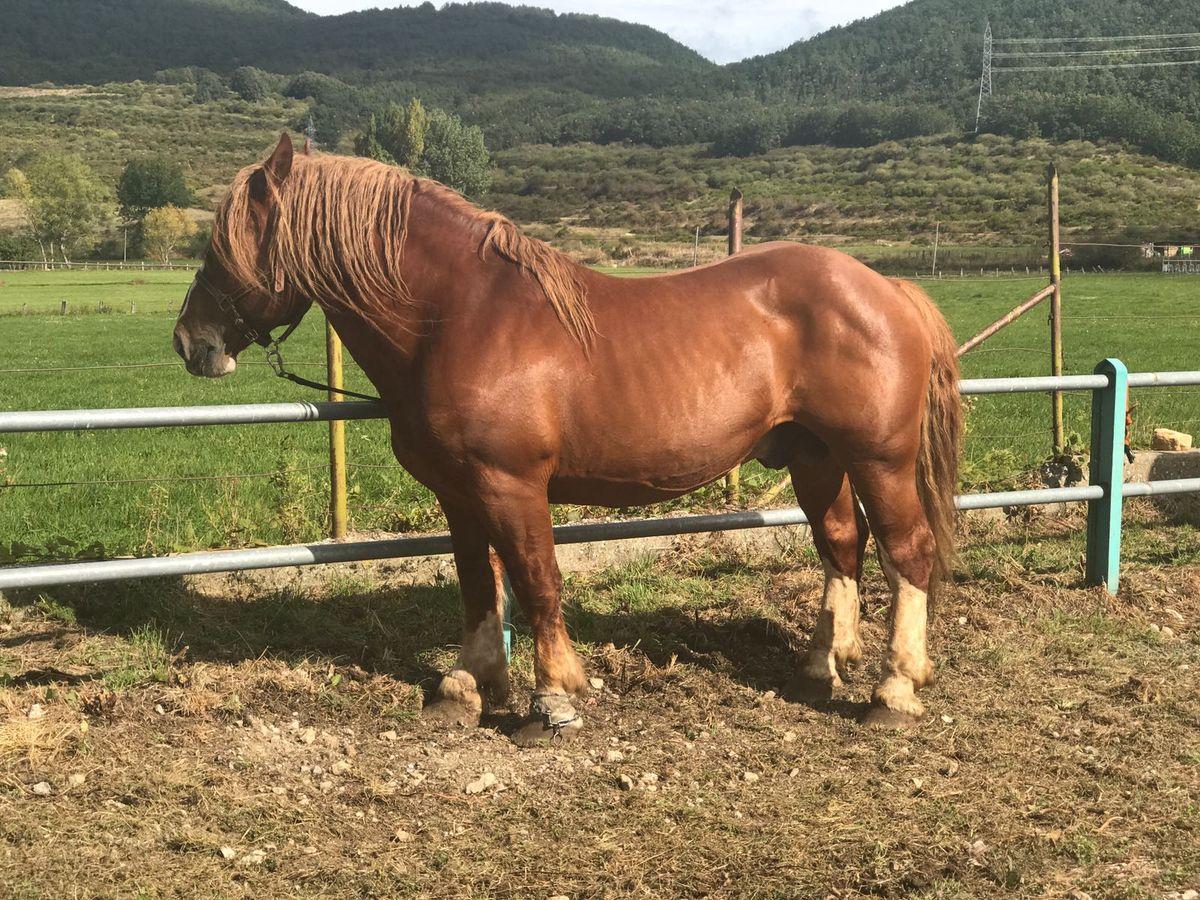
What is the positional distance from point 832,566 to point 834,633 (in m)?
0.30

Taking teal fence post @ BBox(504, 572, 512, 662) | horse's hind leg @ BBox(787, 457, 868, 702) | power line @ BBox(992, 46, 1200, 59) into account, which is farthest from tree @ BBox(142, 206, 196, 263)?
power line @ BBox(992, 46, 1200, 59)

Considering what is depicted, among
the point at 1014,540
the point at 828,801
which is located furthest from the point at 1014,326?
the point at 828,801

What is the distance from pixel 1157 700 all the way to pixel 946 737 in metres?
1.01

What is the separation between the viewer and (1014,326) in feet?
84.5

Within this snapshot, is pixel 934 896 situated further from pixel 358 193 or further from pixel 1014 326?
pixel 1014 326

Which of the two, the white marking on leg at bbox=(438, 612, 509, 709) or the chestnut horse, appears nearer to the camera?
the chestnut horse

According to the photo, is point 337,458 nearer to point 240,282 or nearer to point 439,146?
point 240,282

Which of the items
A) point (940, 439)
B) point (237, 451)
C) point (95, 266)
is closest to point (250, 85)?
point (95, 266)

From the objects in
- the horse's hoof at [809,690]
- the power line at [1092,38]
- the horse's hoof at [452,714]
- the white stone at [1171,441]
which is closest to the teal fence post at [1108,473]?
the horse's hoof at [809,690]

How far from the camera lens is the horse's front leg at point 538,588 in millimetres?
3648

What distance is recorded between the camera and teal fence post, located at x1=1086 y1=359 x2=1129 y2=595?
5398 mm

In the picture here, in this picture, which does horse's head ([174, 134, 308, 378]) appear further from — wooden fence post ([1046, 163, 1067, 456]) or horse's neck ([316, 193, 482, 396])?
wooden fence post ([1046, 163, 1067, 456])

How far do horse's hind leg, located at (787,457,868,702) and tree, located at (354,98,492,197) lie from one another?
3138 inches

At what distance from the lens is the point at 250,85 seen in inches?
7136
